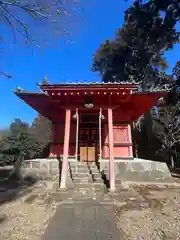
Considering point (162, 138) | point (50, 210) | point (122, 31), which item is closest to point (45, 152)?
point (50, 210)

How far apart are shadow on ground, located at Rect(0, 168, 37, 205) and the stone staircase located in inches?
51.2

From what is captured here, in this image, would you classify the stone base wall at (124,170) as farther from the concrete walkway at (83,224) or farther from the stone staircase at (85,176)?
the concrete walkway at (83,224)

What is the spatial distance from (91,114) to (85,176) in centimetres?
264

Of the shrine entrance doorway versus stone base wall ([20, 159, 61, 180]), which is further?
the shrine entrance doorway

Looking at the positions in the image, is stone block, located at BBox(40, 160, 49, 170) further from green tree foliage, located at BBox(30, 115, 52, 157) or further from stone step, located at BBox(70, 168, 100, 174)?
green tree foliage, located at BBox(30, 115, 52, 157)

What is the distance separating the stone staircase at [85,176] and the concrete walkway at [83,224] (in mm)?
1506

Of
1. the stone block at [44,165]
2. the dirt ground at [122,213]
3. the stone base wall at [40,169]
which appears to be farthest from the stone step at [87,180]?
the stone block at [44,165]

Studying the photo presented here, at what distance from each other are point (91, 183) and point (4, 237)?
3.00 meters

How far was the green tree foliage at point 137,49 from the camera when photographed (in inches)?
363

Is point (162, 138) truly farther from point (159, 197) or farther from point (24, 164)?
point (24, 164)

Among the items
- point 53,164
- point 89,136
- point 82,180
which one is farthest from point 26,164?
point 89,136

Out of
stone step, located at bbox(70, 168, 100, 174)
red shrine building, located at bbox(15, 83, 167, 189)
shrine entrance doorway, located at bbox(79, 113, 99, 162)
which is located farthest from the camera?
shrine entrance doorway, located at bbox(79, 113, 99, 162)

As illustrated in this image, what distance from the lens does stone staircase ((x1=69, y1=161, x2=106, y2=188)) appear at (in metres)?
4.75

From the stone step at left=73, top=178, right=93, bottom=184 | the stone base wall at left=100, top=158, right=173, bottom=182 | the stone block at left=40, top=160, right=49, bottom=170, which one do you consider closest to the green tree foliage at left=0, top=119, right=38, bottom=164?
the stone block at left=40, top=160, right=49, bottom=170
